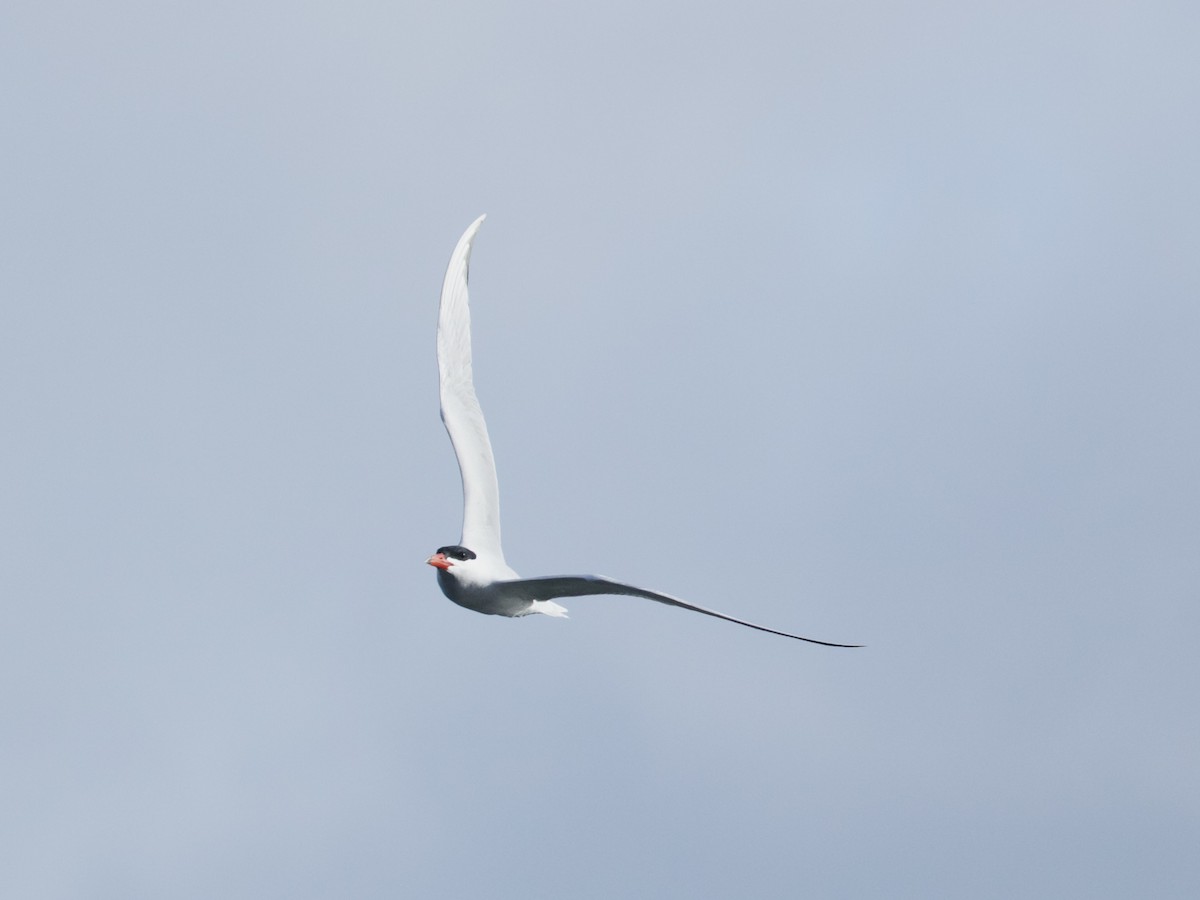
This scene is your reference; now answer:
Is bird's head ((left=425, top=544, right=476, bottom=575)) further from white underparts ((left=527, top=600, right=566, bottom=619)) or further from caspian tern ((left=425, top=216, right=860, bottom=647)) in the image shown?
white underparts ((left=527, top=600, right=566, bottom=619))

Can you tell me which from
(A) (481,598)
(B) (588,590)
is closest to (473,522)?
(A) (481,598)

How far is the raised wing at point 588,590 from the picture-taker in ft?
84.9

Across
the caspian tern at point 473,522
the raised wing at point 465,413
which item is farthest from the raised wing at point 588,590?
the raised wing at point 465,413

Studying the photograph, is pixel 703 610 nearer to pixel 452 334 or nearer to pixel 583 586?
pixel 583 586

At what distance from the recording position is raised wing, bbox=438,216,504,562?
3578cm

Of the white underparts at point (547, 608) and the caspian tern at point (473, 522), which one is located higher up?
the caspian tern at point (473, 522)

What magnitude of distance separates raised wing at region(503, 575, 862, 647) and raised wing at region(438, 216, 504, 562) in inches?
148

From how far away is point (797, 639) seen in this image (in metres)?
24.7

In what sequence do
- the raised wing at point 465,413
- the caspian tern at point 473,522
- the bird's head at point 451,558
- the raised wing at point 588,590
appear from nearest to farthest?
the raised wing at point 588,590
the caspian tern at point 473,522
the bird's head at point 451,558
the raised wing at point 465,413

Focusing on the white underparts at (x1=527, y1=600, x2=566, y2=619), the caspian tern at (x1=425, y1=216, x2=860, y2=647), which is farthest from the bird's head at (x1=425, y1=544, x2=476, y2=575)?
the white underparts at (x1=527, y1=600, x2=566, y2=619)

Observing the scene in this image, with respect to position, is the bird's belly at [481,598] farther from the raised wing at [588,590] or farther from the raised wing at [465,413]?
the raised wing at [465,413]

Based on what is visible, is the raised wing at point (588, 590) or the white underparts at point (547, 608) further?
the white underparts at point (547, 608)

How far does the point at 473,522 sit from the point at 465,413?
10.5ft

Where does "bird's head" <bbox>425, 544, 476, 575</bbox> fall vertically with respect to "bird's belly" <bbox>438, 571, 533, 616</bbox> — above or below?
above
